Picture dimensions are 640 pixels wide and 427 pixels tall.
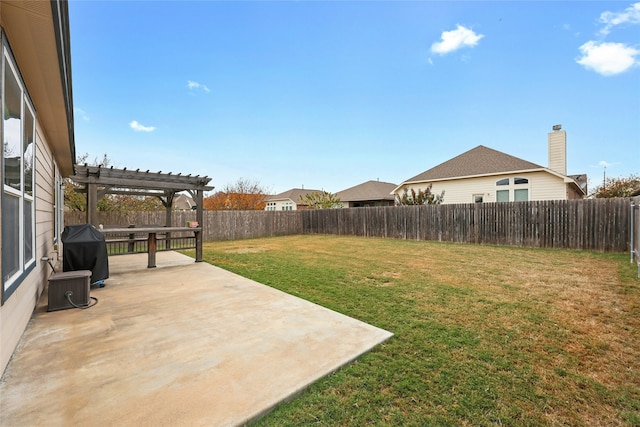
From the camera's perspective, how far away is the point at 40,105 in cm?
349

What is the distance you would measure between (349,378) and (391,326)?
1087 millimetres

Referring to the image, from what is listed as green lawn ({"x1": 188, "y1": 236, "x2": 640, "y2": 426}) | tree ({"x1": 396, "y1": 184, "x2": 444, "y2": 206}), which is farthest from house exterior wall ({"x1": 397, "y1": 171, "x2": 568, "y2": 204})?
green lawn ({"x1": 188, "y1": 236, "x2": 640, "y2": 426})

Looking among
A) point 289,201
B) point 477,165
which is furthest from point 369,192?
point 289,201

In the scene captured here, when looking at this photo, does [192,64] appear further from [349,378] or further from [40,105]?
[349,378]

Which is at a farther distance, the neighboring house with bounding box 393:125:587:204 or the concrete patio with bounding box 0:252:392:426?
the neighboring house with bounding box 393:125:587:204

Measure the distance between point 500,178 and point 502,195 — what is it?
0.92 meters

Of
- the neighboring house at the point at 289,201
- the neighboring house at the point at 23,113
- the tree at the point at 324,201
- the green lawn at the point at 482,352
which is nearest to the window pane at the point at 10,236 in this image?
the neighboring house at the point at 23,113

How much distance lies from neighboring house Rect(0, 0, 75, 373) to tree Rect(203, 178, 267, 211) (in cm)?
2378

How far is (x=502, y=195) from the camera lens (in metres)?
14.7

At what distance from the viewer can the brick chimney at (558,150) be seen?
14.5 metres

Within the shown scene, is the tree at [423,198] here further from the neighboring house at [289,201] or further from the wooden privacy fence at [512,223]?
the neighboring house at [289,201]

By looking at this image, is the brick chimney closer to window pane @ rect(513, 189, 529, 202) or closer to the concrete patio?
window pane @ rect(513, 189, 529, 202)

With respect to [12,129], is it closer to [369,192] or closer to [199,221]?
[199,221]

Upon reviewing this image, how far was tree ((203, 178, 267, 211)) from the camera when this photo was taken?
2681 cm
